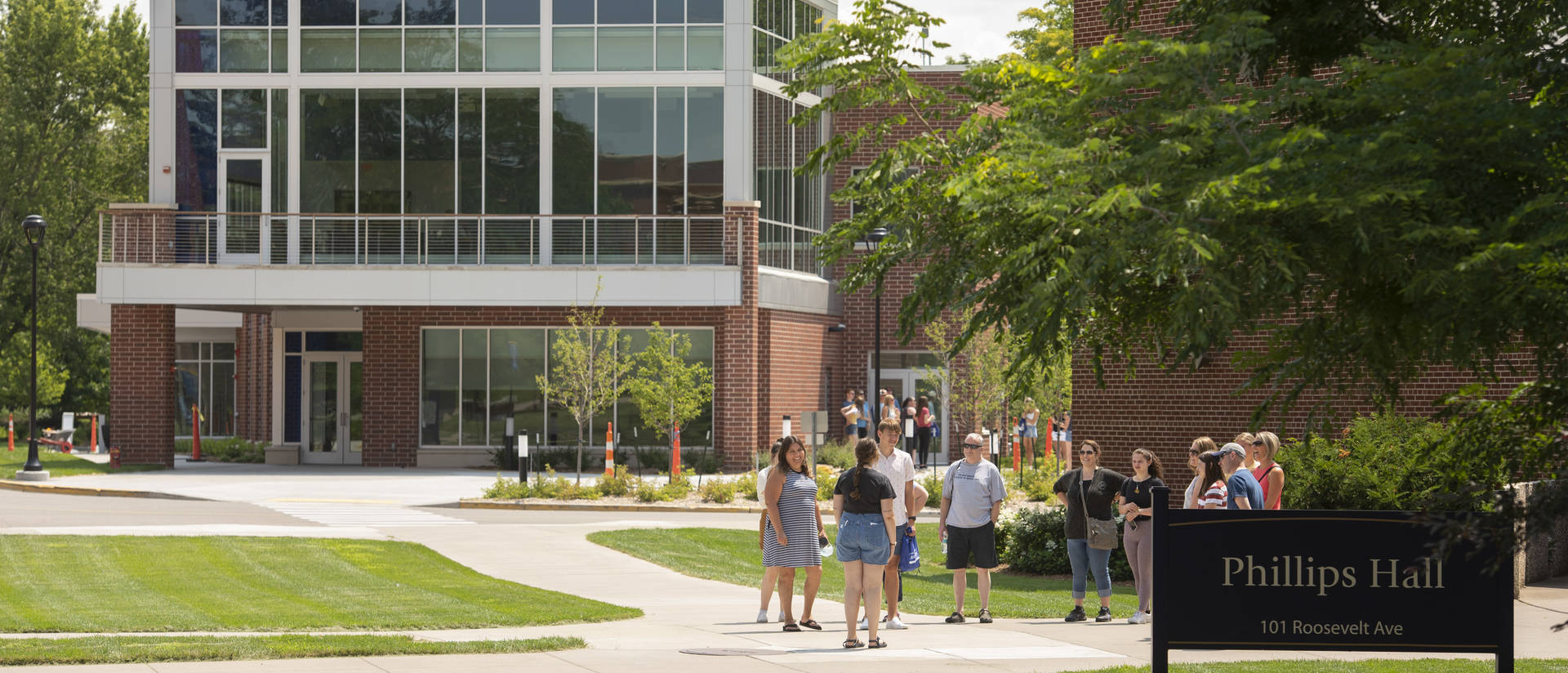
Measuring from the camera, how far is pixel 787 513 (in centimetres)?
1265

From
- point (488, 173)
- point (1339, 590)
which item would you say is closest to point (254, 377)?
point (488, 173)

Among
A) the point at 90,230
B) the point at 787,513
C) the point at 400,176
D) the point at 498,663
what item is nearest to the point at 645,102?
the point at 400,176

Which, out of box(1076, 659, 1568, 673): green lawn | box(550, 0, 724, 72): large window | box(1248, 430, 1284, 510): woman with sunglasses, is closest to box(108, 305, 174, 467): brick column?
box(550, 0, 724, 72): large window

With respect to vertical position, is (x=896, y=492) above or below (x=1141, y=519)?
above

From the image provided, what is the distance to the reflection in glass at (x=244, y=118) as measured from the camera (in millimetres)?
34062

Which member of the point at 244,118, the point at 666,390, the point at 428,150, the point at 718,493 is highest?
the point at 244,118

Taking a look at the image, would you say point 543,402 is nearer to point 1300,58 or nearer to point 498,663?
point 498,663

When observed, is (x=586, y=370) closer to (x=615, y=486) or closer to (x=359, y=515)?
(x=615, y=486)

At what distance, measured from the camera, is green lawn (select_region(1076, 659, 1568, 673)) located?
10398 millimetres

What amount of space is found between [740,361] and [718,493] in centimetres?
699

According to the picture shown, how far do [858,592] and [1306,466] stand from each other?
6.63 m

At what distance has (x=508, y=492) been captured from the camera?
26969mm

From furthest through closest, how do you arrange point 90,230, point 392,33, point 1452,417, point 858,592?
point 90,230, point 392,33, point 858,592, point 1452,417

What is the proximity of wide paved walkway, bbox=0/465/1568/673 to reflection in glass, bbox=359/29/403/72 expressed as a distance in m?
8.85
